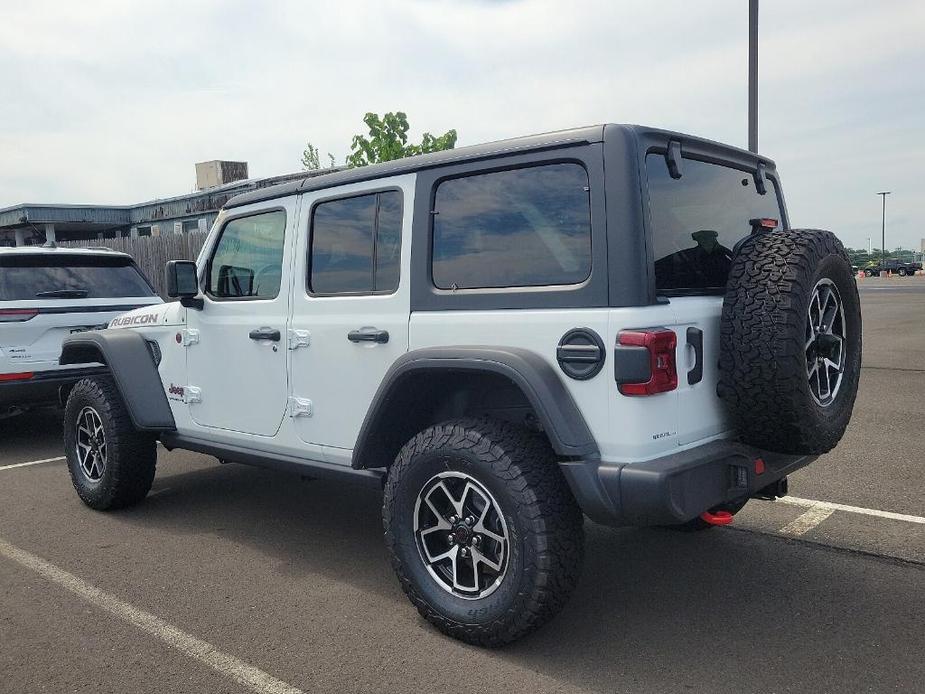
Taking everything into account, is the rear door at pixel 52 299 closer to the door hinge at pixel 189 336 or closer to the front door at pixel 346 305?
the door hinge at pixel 189 336

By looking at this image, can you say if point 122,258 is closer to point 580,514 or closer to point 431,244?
point 431,244

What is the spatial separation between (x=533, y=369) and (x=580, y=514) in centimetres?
63

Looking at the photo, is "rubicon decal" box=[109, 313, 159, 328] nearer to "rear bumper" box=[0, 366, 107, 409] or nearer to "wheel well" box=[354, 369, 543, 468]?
"rear bumper" box=[0, 366, 107, 409]

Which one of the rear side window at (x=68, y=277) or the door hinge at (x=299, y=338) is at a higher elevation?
the rear side window at (x=68, y=277)

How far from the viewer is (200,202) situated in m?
23.5

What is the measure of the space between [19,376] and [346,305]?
14.2ft

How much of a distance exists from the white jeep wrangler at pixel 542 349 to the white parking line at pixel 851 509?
1.38 metres

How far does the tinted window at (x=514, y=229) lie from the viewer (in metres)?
3.14

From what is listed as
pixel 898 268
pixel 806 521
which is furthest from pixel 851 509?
pixel 898 268

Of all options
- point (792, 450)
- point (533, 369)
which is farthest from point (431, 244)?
point (792, 450)

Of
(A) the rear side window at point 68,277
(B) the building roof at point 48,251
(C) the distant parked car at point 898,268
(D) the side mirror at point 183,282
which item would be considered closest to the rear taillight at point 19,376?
(A) the rear side window at point 68,277

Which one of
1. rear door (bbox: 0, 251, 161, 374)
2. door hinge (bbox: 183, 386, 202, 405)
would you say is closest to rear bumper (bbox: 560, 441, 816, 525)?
door hinge (bbox: 183, 386, 202, 405)

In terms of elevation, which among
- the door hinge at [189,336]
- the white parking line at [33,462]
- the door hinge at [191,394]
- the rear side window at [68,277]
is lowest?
the white parking line at [33,462]

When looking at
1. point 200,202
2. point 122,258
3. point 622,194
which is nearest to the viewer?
point 622,194
